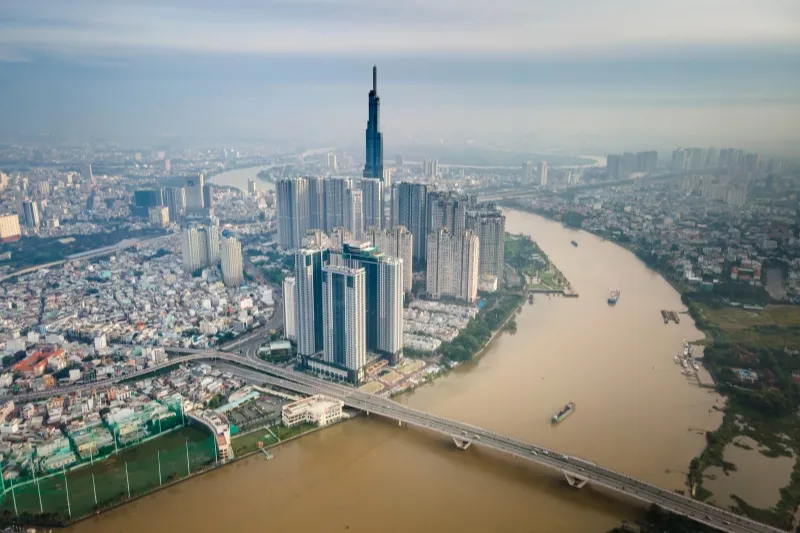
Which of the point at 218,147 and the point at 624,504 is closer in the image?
the point at 624,504

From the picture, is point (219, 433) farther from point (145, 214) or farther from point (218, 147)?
point (218, 147)

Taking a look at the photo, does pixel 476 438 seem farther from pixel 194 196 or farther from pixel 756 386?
pixel 194 196

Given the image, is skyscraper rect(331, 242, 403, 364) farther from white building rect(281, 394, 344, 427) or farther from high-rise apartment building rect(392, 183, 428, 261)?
high-rise apartment building rect(392, 183, 428, 261)

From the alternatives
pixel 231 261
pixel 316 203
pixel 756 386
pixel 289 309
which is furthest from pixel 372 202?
pixel 756 386

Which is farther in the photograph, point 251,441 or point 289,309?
point 289,309

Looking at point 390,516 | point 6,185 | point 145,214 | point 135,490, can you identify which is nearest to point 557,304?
point 390,516

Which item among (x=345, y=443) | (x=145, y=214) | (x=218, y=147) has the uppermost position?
(x=218, y=147)

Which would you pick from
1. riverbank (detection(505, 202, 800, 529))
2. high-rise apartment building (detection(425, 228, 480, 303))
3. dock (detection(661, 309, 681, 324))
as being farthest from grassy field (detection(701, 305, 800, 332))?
high-rise apartment building (detection(425, 228, 480, 303))
